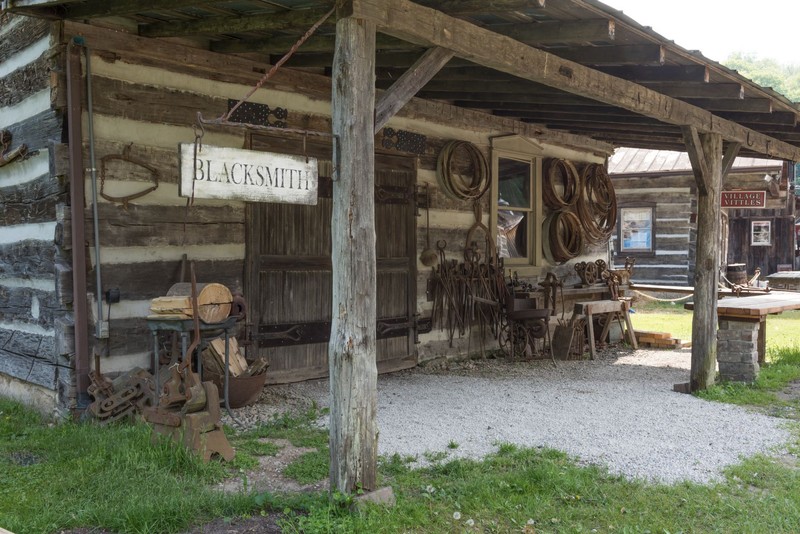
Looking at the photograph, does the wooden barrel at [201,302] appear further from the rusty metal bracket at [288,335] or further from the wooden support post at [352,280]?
the wooden support post at [352,280]

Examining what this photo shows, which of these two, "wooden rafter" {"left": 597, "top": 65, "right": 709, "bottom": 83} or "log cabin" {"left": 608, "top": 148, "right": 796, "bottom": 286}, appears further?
"log cabin" {"left": 608, "top": 148, "right": 796, "bottom": 286}

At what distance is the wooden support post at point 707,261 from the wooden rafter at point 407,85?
12.4 ft

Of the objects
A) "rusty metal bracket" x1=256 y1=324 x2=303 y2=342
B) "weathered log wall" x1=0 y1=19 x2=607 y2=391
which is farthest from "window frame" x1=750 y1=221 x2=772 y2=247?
"weathered log wall" x1=0 y1=19 x2=607 y2=391

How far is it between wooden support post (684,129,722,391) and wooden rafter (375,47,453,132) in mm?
3779

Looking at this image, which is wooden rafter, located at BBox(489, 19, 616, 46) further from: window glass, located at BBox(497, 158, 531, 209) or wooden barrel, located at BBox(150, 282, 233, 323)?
window glass, located at BBox(497, 158, 531, 209)

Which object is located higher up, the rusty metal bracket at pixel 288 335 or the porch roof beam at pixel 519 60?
the porch roof beam at pixel 519 60

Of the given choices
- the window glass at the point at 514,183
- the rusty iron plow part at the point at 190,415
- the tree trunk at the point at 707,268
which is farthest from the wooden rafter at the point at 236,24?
the window glass at the point at 514,183

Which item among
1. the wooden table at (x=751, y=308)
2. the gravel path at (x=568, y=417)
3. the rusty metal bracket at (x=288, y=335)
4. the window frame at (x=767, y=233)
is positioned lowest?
the gravel path at (x=568, y=417)

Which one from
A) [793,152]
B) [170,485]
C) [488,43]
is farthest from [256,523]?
[793,152]

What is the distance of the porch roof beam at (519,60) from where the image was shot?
407 centimetres

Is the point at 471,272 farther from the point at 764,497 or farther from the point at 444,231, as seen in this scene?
the point at 764,497

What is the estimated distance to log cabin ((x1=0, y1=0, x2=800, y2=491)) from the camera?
387 centimetres

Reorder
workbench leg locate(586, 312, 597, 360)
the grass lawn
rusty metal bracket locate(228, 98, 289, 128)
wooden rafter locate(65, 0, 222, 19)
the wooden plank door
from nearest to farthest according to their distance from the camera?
the grass lawn, wooden rafter locate(65, 0, 222, 19), rusty metal bracket locate(228, 98, 289, 128), the wooden plank door, workbench leg locate(586, 312, 597, 360)

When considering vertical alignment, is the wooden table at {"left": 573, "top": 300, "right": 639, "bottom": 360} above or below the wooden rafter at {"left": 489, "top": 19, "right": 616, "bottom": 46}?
below
